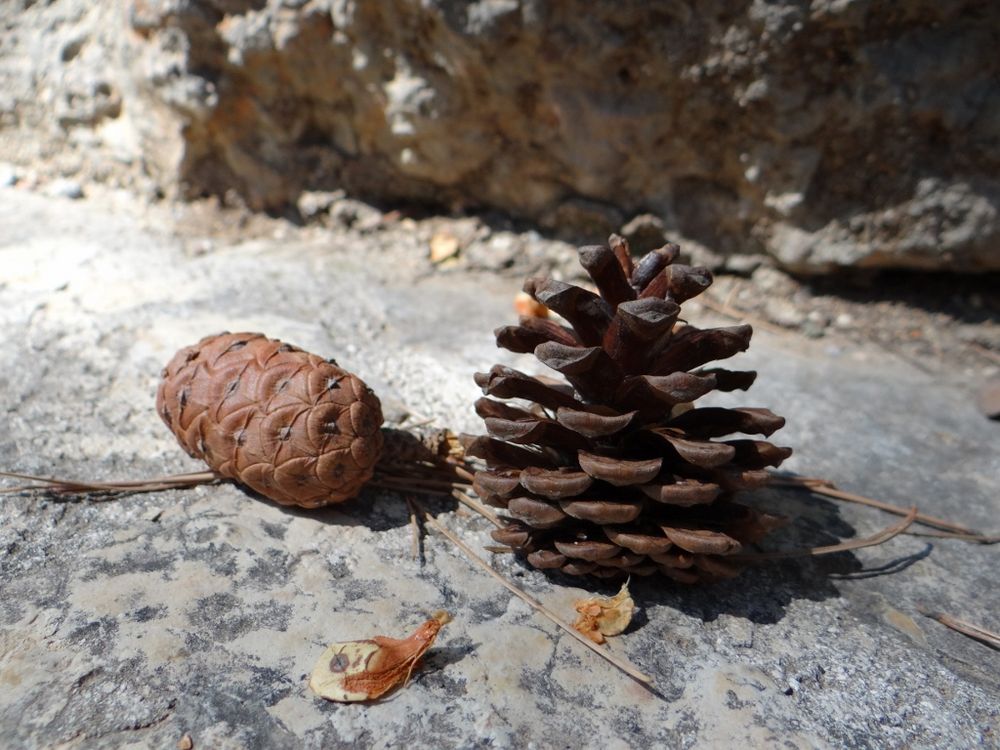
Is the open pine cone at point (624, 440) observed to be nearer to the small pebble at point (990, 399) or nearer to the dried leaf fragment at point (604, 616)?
the dried leaf fragment at point (604, 616)

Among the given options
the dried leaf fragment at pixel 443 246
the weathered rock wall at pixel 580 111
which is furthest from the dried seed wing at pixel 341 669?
the weathered rock wall at pixel 580 111

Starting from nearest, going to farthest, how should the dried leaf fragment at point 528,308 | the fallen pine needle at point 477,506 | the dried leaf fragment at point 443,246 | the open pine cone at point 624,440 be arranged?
1. the open pine cone at point 624,440
2. the fallen pine needle at point 477,506
3. the dried leaf fragment at point 528,308
4. the dried leaf fragment at point 443,246

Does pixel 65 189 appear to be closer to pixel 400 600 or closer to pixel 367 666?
pixel 400 600

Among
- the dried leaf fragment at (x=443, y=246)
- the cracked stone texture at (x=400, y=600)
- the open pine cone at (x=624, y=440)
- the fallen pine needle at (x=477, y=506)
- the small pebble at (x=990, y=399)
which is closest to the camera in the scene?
the cracked stone texture at (x=400, y=600)

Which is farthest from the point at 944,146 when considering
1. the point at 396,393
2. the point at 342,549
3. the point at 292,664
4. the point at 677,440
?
the point at 292,664

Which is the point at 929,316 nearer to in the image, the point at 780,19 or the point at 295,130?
the point at 780,19

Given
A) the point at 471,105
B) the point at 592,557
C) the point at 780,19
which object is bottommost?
the point at 592,557

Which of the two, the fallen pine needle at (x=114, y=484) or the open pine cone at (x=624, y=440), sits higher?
the open pine cone at (x=624, y=440)
